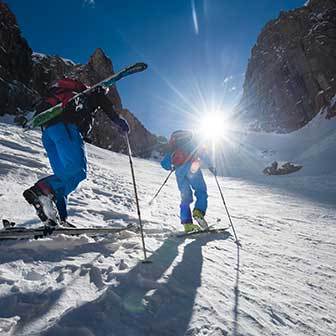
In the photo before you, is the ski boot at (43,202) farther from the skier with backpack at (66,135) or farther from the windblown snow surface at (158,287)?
the windblown snow surface at (158,287)

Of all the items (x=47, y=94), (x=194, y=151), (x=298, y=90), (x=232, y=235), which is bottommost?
(x=232, y=235)

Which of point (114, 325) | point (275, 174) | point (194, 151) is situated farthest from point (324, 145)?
point (114, 325)

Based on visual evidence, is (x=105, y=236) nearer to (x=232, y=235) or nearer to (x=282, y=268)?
(x=282, y=268)

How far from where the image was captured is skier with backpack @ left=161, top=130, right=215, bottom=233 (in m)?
Result: 5.84

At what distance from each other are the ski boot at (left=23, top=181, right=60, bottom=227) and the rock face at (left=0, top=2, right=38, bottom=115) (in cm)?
4639

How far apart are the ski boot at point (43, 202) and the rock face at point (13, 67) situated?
152ft

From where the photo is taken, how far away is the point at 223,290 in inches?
108

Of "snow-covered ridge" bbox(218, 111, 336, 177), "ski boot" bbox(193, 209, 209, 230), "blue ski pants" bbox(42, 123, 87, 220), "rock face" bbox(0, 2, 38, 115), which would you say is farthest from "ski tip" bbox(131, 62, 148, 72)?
"rock face" bbox(0, 2, 38, 115)

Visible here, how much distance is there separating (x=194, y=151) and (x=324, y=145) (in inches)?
2220

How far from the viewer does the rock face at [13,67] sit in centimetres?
4609

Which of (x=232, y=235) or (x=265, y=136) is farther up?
(x=265, y=136)

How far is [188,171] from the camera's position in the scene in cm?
617

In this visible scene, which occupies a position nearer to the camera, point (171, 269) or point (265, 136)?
point (171, 269)

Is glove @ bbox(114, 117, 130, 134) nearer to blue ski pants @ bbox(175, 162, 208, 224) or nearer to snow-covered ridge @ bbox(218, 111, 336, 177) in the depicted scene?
blue ski pants @ bbox(175, 162, 208, 224)
